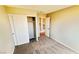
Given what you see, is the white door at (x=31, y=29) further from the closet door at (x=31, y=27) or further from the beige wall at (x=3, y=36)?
the beige wall at (x=3, y=36)

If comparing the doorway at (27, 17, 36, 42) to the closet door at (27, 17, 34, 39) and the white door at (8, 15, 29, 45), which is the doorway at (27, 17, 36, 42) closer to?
the closet door at (27, 17, 34, 39)

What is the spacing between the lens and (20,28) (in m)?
3.45

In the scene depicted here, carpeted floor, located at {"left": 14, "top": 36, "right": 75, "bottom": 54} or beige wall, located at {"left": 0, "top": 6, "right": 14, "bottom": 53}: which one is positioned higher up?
beige wall, located at {"left": 0, "top": 6, "right": 14, "bottom": 53}

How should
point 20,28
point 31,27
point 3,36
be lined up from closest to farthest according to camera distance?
point 3,36, point 20,28, point 31,27

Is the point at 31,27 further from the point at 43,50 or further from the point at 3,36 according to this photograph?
the point at 3,36

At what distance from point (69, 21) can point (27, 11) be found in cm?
246

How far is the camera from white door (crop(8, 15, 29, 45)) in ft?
10.7

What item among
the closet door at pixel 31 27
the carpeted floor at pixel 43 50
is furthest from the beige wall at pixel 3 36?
the closet door at pixel 31 27

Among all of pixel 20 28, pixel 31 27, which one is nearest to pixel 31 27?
pixel 31 27

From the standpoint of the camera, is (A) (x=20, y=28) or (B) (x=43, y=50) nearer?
(B) (x=43, y=50)

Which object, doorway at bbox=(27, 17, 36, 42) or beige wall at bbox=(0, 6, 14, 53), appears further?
doorway at bbox=(27, 17, 36, 42)

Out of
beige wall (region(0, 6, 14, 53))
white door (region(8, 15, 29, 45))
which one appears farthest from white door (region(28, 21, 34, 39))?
beige wall (region(0, 6, 14, 53))
